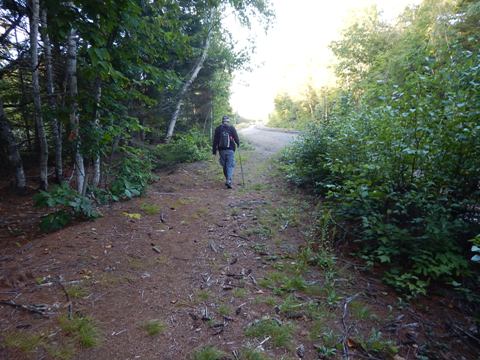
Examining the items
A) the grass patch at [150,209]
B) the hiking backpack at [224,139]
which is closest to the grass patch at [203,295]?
the grass patch at [150,209]

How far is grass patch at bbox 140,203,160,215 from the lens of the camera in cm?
521

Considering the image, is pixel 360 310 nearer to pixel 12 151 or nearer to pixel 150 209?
pixel 150 209

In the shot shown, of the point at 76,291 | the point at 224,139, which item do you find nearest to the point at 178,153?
the point at 224,139

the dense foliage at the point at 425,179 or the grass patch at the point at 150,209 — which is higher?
the dense foliage at the point at 425,179

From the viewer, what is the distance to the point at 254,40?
14492 mm

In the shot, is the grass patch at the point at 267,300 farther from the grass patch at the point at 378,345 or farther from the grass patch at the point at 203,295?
the grass patch at the point at 378,345

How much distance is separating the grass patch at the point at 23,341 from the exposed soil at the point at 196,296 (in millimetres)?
15

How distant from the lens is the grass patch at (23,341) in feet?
6.74

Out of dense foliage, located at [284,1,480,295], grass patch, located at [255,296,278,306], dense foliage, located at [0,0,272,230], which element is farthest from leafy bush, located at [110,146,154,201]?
dense foliage, located at [284,1,480,295]

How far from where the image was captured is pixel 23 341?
212cm

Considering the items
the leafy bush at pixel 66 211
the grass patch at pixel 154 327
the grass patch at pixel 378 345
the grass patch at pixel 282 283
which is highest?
the leafy bush at pixel 66 211

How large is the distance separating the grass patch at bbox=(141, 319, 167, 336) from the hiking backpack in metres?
5.54

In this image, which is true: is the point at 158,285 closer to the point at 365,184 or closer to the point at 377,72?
the point at 365,184

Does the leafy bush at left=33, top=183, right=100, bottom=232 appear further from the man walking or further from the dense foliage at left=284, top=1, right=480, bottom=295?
the dense foliage at left=284, top=1, right=480, bottom=295
